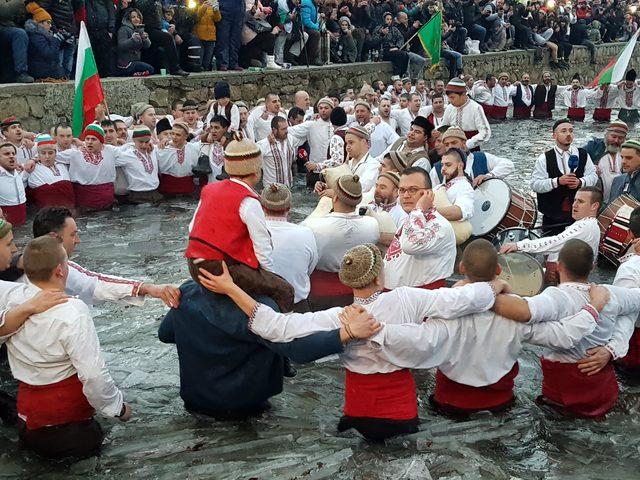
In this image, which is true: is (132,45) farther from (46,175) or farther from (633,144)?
(633,144)

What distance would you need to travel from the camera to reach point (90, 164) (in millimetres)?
9727

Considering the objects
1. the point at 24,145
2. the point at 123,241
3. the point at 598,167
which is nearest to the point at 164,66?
the point at 24,145

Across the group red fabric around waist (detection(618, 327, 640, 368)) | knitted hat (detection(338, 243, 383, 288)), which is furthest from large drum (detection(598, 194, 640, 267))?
knitted hat (detection(338, 243, 383, 288))

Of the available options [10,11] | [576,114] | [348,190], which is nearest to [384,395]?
[348,190]

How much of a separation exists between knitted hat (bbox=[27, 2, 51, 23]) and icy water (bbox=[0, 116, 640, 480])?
27.3 feet

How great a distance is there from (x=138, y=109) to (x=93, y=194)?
298 centimetres

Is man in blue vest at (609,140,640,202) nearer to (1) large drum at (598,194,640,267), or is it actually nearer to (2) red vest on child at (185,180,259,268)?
(1) large drum at (598,194,640,267)

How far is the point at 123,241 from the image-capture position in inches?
349

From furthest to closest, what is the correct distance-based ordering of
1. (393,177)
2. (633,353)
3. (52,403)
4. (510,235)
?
(510,235) < (393,177) < (633,353) < (52,403)

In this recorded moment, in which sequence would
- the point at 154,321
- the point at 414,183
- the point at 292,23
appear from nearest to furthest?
the point at 414,183
the point at 154,321
the point at 292,23

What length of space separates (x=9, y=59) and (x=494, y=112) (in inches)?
548

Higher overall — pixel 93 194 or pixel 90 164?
pixel 90 164

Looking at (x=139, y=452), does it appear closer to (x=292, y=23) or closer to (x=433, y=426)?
(x=433, y=426)

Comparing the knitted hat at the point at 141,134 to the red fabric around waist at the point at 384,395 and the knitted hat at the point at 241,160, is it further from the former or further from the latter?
the red fabric around waist at the point at 384,395
